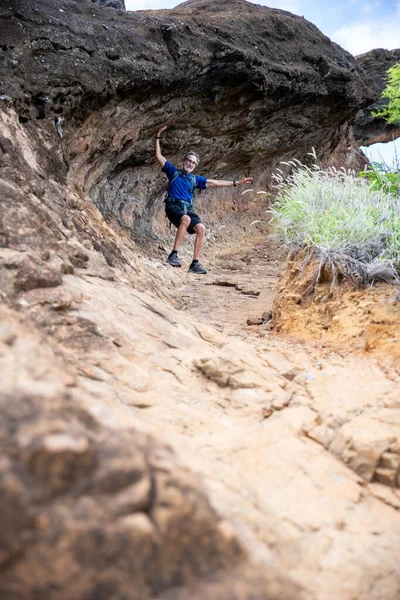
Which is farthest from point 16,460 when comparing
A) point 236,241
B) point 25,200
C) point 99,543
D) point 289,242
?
point 236,241

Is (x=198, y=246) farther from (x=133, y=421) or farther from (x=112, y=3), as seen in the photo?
(x=112, y=3)

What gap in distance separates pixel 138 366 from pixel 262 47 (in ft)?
25.9

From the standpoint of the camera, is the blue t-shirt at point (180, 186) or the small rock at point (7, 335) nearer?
the small rock at point (7, 335)

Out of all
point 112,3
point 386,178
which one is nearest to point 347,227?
point 386,178

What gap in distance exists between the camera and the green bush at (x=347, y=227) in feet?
12.4

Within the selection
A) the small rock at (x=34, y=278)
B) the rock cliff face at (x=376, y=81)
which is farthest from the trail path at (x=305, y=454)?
the rock cliff face at (x=376, y=81)

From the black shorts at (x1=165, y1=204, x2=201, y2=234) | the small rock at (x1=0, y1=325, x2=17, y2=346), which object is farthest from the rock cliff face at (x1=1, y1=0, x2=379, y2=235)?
the small rock at (x1=0, y1=325, x2=17, y2=346)

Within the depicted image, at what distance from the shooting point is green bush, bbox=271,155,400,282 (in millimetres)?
3781

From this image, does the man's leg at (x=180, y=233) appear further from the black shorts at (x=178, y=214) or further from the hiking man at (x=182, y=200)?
the black shorts at (x=178, y=214)

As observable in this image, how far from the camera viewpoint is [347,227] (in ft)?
13.1

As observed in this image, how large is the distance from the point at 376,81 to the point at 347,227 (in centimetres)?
A: 1350

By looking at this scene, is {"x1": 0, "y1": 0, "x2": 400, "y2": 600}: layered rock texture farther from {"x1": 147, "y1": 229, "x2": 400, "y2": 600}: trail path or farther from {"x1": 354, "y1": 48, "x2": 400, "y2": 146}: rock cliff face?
{"x1": 354, "y1": 48, "x2": 400, "y2": 146}: rock cliff face

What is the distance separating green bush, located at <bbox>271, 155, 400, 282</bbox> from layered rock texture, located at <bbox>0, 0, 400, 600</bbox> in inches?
39.0

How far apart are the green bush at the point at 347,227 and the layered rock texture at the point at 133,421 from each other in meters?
0.99
